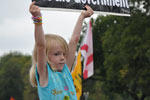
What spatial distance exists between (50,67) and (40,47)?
260 mm

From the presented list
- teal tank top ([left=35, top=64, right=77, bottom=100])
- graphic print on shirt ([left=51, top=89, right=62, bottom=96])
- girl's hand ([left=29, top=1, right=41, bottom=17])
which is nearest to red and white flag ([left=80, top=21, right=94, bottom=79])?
teal tank top ([left=35, top=64, right=77, bottom=100])

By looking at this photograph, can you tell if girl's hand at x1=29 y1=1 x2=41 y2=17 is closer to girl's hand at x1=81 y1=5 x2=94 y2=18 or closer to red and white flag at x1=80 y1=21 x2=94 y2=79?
girl's hand at x1=81 y1=5 x2=94 y2=18

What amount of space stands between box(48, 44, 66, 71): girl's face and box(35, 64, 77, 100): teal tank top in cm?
5

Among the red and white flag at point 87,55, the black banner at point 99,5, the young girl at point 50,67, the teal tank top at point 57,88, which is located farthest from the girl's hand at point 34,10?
the red and white flag at point 87,55

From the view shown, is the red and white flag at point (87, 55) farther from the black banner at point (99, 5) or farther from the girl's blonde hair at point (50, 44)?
the girl's blonde hair at point (50, 44)

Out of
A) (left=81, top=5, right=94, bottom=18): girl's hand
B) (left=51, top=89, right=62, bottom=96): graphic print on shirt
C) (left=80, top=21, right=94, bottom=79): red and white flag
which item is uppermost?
(left=81, top=5, right=94, bottom=18): girl's hand

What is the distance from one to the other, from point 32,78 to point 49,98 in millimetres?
272

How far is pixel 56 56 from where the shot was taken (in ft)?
10.5

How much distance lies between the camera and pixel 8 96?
79000mm

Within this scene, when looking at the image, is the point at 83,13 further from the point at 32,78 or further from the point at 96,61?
the point at 96,61

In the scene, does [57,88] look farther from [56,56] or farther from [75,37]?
[75,37]

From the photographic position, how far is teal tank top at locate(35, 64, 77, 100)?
308 cm

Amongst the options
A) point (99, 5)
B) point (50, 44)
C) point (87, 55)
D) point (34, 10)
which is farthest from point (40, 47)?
point (87, 55)

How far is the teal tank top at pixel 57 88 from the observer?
3.08 metres
